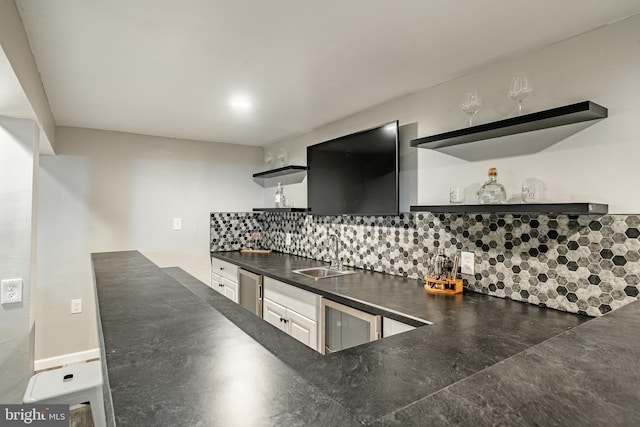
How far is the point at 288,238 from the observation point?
4090mm

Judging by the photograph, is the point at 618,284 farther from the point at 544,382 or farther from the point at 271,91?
the point at 271,91

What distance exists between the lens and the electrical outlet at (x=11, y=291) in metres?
2.08

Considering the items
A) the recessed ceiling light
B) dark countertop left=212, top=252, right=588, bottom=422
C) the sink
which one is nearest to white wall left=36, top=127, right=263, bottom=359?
the recessed ceiling light

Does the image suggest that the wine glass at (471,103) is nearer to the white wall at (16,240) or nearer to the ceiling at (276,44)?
the ceiling at (276,44)

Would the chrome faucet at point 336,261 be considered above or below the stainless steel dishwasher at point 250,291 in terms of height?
above

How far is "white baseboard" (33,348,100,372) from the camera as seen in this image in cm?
329

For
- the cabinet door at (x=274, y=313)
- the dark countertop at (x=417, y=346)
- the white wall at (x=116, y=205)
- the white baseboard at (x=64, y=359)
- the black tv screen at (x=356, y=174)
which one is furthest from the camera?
the white wall at (x=116, y=205)

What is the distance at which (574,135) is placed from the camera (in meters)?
1.73

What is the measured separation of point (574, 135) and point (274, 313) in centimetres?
231

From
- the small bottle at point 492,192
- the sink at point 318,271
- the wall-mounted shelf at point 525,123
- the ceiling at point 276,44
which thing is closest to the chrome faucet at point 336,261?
the sink at point 318,271

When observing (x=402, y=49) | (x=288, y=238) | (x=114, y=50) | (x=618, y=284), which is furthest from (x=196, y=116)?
(x=618, y=284)

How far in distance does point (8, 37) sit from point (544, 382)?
6.48 feet

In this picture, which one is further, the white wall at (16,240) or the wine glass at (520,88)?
the white wall at (16,240)

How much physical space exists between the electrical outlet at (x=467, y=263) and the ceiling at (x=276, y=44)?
1103mm
